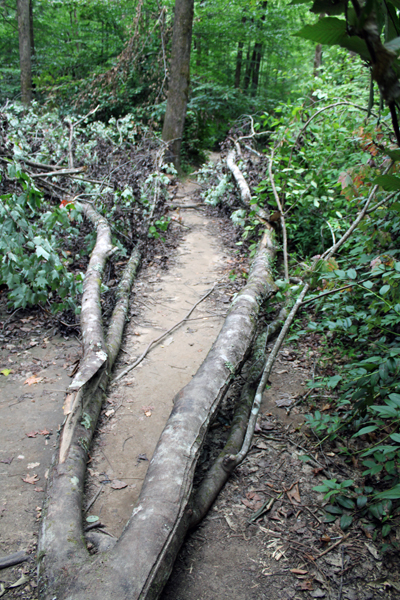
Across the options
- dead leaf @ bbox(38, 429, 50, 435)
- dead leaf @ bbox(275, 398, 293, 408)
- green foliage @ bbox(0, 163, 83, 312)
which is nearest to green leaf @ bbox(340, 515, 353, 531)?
dead leaf @ bbox(275, 398, 293, 408)

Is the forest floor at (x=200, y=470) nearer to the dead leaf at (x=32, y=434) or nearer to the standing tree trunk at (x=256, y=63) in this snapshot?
the dead leaf at (x=32, y=434)

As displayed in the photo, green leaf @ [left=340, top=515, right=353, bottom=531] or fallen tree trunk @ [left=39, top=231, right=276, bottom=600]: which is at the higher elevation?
fallen tree trunk @ [left=39, top=231, right=276, bottom=600]

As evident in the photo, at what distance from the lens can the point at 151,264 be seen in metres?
6.00

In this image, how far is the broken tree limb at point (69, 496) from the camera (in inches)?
67.6

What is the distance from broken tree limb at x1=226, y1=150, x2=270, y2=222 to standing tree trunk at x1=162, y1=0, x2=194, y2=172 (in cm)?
163

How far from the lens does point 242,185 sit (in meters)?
7.34

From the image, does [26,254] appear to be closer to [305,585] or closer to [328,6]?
[305,585]

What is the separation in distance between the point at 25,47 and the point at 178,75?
6.30 m

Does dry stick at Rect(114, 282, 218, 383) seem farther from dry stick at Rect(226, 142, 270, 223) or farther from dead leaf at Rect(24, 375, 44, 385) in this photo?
dry stick at Rect(226, 142, 270, 223)

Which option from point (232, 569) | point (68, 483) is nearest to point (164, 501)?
point (232, 569)

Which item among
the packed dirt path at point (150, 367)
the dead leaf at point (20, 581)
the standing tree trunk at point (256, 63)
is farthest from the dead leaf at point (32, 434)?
the standing tree trunk at point (256, 63)

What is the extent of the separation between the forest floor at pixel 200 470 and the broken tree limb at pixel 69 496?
7.1 inches

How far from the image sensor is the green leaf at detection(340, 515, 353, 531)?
6.72ft

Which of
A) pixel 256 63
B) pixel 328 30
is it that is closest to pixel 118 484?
pixel 328 30
